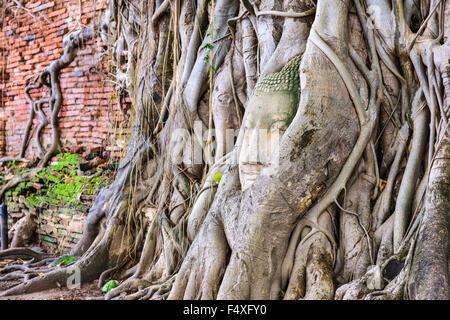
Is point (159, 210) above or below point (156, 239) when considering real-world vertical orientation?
above

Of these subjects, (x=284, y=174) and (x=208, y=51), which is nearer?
(x=284, y=174)

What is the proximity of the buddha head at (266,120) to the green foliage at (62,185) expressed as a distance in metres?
2.48

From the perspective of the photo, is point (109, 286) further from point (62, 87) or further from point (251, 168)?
point (62, 87)

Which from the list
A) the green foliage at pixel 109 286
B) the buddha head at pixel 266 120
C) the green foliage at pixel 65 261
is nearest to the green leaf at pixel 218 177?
the buddha head at pixel 266 120

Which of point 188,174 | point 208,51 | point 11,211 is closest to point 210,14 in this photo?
point 208,51

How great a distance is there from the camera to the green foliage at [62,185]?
459 centimetres

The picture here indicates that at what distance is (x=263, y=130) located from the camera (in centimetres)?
246

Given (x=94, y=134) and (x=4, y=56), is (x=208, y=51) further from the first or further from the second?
(x=4, y=56)

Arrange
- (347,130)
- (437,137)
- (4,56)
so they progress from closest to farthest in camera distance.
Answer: (437,137) < (347,130) < (4,56)

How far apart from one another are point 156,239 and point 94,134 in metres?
2.56

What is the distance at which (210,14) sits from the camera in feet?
11.3

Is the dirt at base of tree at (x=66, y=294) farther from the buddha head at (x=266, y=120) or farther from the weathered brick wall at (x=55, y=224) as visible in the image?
the buddha head at (x=266, y=120)

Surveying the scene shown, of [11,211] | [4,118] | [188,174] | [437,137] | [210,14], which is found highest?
[210,14]

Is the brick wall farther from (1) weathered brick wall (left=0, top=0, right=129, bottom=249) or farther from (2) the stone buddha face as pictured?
(2) the stone buddha face
